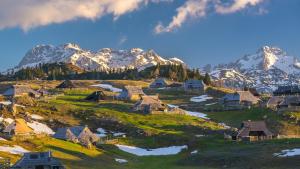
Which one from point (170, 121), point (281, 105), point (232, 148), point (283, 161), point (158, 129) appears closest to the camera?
point (283, 161)

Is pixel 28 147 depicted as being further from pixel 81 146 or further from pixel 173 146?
pixel 173 146

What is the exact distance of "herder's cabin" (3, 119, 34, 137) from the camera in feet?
401

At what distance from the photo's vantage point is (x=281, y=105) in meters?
171

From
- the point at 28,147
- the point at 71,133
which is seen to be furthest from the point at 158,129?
the point at 28,147

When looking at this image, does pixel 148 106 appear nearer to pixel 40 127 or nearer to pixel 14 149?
pixel 40 127

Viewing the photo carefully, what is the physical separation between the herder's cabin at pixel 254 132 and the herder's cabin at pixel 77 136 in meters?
31.6

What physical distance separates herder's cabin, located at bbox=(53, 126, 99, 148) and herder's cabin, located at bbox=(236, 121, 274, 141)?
31.6 meters

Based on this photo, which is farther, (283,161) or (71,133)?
(71,133)

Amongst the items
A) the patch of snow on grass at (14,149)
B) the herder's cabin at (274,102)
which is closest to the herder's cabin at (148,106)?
the herder's cabin at (274,102)

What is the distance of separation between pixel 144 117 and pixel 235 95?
127ft

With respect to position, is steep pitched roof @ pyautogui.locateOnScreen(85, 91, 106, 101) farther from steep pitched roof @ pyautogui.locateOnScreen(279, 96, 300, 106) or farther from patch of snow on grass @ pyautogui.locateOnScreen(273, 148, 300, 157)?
patch of snow on grass @ pyautogui.locateOnScreen(273, 148, 300, 157)

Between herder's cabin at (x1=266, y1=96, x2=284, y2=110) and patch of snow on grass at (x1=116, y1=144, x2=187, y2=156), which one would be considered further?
herder's cabin at (x1=266, y1=96, x2=284, y2=110)

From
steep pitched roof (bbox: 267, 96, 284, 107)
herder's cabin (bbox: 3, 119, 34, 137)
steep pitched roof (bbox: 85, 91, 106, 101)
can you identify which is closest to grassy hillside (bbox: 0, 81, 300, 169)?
steep pitched roof (bbox: 85, 91, 106, 101)

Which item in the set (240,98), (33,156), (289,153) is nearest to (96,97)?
(240,98)
